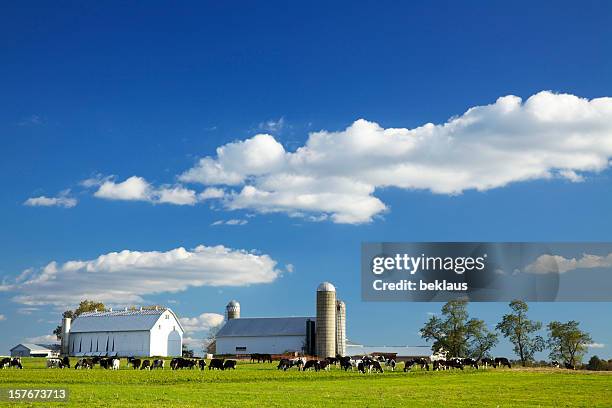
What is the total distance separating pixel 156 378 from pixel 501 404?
2261cm

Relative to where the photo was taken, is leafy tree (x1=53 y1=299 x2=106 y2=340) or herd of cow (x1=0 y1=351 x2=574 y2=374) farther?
leafy tree (x1=53 y1=299 x2=106 y2=340)

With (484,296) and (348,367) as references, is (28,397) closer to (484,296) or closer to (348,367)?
(348,367)

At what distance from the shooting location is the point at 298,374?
48844 mm

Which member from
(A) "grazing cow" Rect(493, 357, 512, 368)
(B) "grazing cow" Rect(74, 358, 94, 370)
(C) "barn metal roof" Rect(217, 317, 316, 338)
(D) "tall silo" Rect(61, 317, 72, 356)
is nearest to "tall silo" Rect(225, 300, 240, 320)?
(C) "barn metal roof" Rect(217, 317, 316, 338)

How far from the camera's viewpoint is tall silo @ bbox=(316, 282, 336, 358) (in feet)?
330

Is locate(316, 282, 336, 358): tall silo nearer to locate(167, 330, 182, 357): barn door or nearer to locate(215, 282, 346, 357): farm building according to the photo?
locate(215, 282, 346, 357): farm building

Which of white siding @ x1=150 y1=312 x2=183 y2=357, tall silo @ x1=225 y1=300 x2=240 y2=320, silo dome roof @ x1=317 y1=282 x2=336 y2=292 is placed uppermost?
silo dome roof @ x1=317 y1=282 x2=336 y2=292

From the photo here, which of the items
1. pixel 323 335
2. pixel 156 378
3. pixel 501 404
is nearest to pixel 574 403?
pixel 501 404

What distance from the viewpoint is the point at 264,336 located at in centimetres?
10544

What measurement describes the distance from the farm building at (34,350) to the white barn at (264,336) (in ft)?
108

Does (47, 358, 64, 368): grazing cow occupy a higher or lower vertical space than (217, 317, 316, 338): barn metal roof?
lower

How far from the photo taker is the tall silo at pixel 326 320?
330ft

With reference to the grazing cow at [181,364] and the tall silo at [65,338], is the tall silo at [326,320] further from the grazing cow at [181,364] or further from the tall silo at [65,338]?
the grazing cow at [181,364]

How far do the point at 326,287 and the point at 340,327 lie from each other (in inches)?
272
